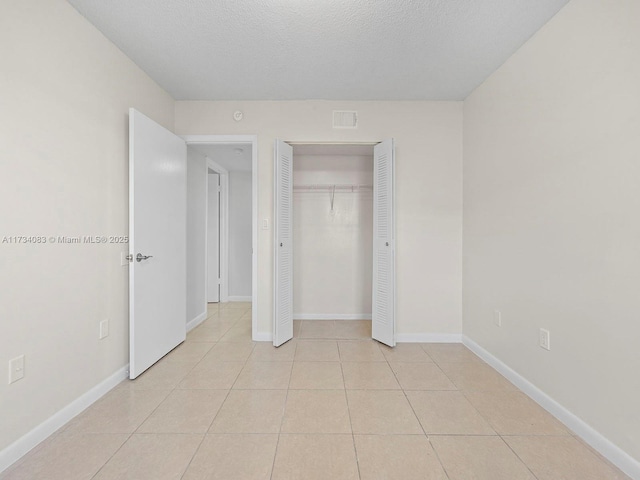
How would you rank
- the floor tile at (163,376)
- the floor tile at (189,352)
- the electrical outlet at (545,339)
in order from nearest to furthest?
the electrical outlet at (545,339), the floor tile at (163,376), the floor tile at (189,352)

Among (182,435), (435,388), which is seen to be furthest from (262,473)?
(435,388)

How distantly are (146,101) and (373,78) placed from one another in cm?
199

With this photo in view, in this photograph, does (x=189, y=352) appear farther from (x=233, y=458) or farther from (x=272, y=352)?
(x=233, y=458)

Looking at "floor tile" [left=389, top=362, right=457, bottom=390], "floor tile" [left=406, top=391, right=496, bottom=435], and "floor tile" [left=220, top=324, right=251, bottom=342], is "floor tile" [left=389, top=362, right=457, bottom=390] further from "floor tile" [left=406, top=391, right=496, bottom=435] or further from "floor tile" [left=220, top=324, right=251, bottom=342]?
"floor tile" [left=220, top=324, right=251, bottom=342]

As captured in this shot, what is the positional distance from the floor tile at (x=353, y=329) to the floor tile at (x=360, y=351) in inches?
7.1

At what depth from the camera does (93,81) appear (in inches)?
78.5

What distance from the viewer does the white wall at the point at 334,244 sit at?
3.96 meters

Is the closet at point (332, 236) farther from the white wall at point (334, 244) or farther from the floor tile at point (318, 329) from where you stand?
the floor tile at point (318, 329)

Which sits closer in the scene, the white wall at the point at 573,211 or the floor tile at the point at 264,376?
the white wall at the point at 573,211

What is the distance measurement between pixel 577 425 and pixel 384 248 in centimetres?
185

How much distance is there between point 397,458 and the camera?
148 centimetres

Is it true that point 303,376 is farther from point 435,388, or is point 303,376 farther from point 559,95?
point 559,95

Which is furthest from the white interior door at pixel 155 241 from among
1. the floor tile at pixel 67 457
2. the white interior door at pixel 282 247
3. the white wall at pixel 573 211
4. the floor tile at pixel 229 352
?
the white wall at pixel 573 211

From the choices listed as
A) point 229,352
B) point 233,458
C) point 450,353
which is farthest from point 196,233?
point 450,353
